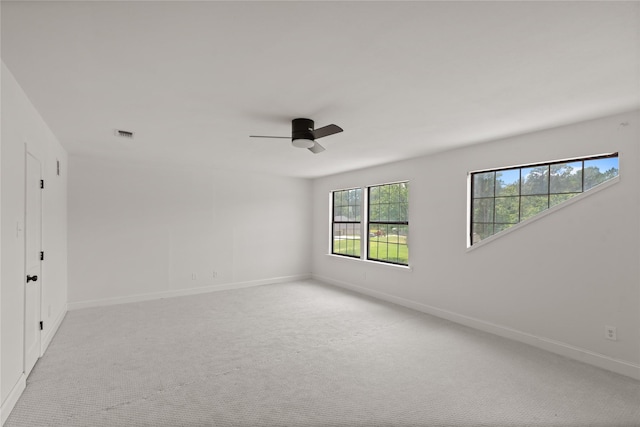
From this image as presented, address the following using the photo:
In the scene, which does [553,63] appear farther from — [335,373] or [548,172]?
[335,373]

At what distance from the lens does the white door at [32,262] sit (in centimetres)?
273

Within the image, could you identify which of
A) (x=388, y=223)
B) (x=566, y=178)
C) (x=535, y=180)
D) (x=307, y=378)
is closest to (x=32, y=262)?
(x=307, y=378)

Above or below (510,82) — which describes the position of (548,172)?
below

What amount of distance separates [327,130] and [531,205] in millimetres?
2642

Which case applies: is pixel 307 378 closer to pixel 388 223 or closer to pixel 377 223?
pixel 388 223

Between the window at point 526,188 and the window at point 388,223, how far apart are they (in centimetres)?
124

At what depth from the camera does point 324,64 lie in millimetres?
2061

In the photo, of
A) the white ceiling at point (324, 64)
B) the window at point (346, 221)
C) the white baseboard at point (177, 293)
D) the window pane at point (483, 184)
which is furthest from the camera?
the window at point (346, 221)

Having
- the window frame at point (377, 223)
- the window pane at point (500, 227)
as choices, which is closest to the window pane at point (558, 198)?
the window pane at point (500, 227)

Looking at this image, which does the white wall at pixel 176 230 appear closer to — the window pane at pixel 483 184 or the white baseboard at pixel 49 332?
the white baseboard at pixel 49 332

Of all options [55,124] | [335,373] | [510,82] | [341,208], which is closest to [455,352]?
[335,373]

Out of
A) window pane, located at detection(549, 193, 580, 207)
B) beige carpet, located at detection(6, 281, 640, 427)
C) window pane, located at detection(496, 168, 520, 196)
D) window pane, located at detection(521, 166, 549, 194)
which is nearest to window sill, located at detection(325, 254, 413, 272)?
beige carpet, located at detection(6, 281, 640, 427)

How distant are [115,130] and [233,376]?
293 cm

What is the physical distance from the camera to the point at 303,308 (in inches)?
198
